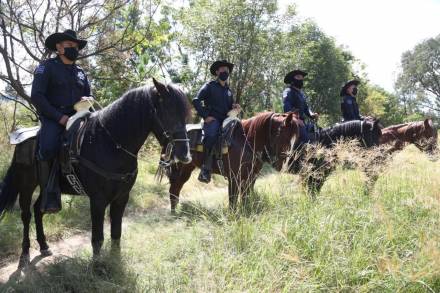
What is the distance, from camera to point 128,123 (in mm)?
3908

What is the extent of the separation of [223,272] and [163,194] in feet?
18.6

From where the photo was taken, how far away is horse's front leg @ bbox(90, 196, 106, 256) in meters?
3.93

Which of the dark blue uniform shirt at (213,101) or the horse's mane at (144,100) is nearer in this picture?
the horse's mane at (144,100)

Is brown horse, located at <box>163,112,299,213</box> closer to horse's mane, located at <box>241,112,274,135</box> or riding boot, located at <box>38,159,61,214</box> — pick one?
horse's mane, located at <box>241,112,274,135</box>

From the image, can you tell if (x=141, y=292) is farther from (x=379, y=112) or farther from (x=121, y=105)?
(x=379, y=112)

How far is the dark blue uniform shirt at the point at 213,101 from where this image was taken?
6.66 meters

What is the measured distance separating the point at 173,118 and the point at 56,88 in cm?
158

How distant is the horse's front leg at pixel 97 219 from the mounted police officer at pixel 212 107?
2.75 metres

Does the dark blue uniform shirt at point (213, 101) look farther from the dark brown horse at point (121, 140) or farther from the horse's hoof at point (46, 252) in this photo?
the horse's hoof at point (46, 252)

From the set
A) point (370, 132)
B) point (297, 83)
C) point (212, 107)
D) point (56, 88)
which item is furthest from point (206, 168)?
point (370, 132)

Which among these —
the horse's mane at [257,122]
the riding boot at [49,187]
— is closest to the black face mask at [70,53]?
the riding boot at [49,187]

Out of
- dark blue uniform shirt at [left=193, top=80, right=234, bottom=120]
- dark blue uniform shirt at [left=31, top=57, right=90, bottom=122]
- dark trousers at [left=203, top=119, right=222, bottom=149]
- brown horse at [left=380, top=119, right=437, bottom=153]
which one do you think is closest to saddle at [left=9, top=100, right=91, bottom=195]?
dark blue uniform shirt at [left=31, top=57, right=90, bottom=122]

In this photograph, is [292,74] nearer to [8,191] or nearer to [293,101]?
[293,101]

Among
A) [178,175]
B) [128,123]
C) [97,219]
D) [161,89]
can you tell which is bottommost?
[178,175]
